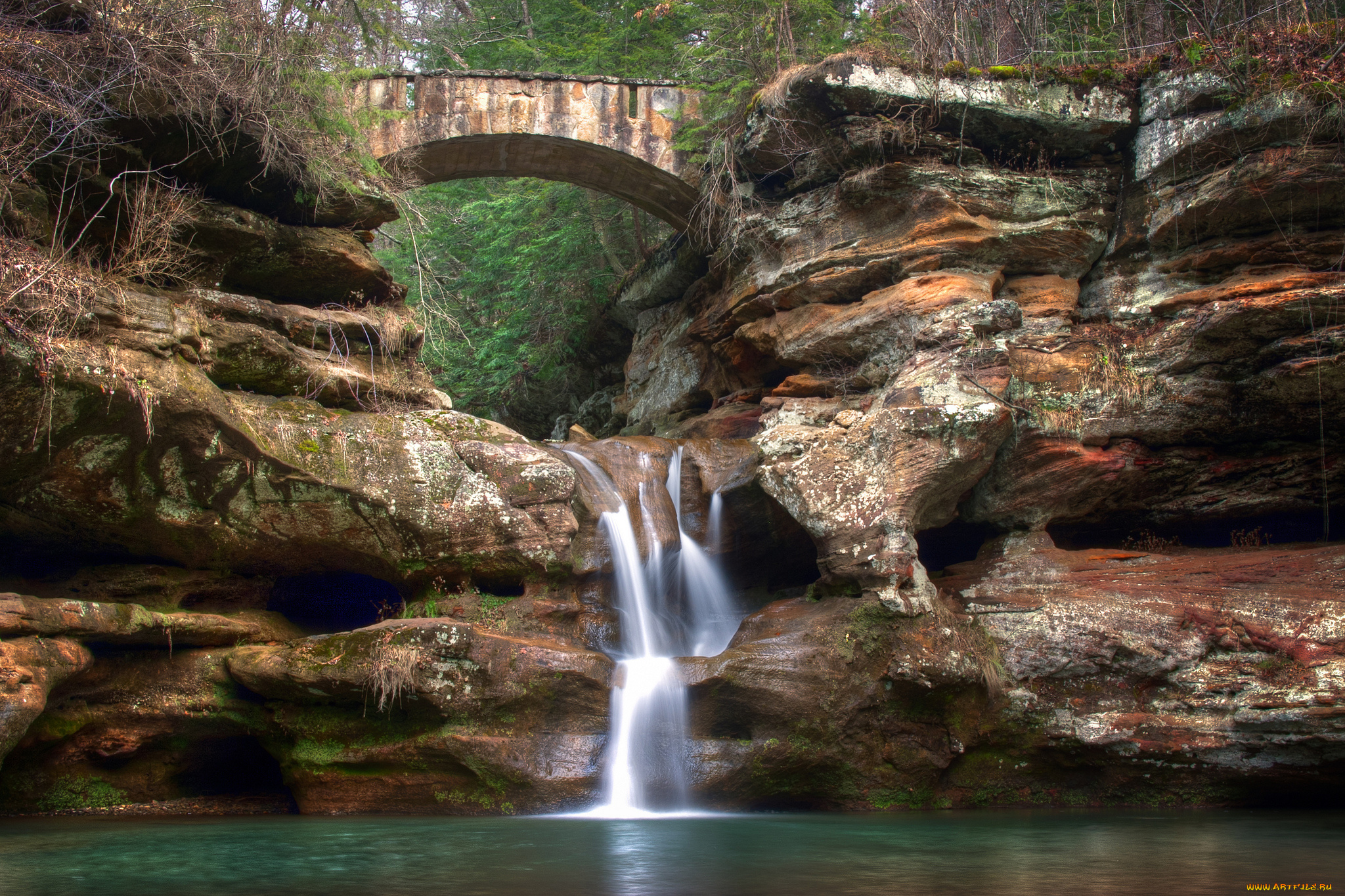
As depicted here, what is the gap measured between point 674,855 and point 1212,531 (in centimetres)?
845

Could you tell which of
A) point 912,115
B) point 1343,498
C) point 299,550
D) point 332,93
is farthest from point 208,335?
point 1343,498

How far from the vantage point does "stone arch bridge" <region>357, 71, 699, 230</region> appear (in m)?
13.4

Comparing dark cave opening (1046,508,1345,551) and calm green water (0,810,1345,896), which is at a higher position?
dark cave opening (1046,508,1345,551)

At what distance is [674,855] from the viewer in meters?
5.91

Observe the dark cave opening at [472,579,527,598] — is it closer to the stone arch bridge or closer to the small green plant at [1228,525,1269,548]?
the stone arch bridge

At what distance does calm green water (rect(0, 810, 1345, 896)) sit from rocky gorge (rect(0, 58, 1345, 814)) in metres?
0.80

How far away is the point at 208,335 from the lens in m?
9.28

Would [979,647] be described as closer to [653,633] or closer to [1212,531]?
[653,633]

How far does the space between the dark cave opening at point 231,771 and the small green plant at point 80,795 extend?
1.78 ft

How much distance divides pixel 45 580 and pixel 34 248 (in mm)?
3170

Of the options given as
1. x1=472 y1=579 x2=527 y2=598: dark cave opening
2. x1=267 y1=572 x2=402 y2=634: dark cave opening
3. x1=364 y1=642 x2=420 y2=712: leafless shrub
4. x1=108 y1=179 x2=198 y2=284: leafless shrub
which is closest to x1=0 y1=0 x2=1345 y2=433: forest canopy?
x1=108 y1=179 x2=198 y2=284: leafless shrub

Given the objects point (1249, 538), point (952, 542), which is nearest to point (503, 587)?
point (952, 542)

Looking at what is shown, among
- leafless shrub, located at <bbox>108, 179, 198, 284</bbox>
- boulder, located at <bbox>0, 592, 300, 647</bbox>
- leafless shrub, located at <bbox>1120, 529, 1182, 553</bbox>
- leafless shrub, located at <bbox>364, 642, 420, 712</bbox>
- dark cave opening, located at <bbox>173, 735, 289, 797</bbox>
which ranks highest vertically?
leafless shrub, located at <bbox>108, 179, 198, 284</bbox>

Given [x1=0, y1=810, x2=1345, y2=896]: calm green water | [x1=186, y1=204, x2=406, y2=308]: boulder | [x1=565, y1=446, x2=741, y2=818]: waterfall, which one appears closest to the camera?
[x1=0, y1=810, x2=1345, y2=896]: calm green water
